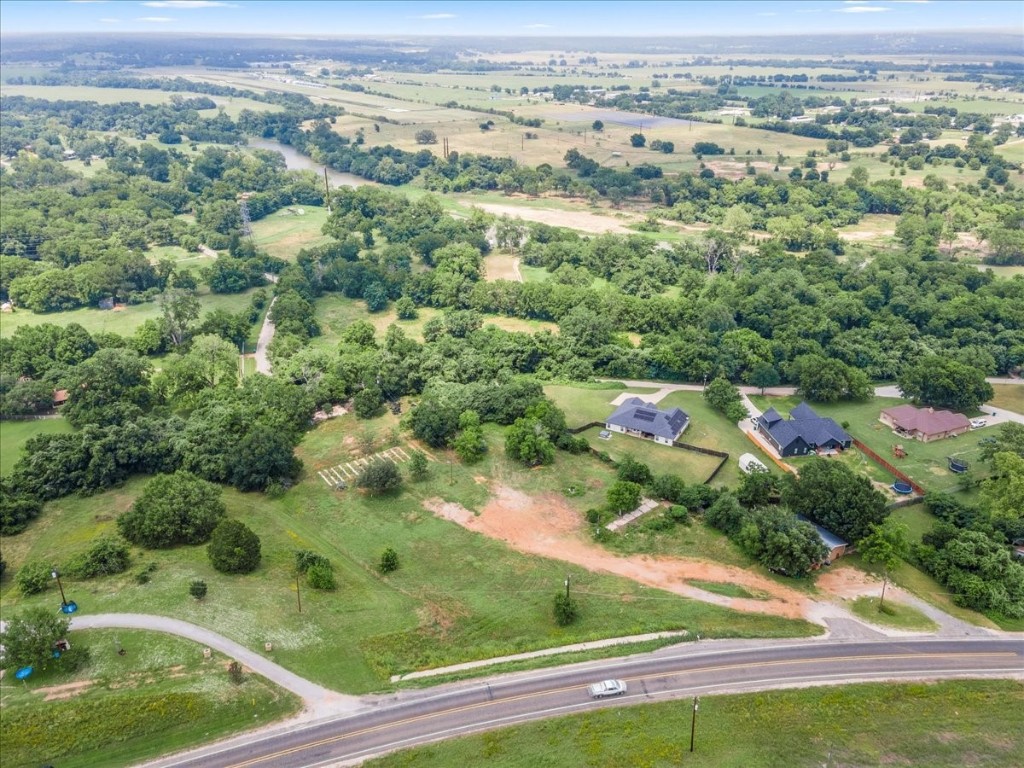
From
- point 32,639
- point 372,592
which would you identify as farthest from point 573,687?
point 32,639

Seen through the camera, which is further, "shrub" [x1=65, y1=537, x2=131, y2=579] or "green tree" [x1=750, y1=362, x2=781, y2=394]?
"green tree" [x1=750, y1=362, x2=781, y2=394]

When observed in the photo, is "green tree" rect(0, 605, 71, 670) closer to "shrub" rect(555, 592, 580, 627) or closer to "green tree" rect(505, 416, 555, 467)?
"shrub" rect(555, 592, 580, 627)

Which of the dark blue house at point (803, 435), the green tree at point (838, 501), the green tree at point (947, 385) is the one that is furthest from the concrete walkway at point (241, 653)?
the green tree at point (947, 385)

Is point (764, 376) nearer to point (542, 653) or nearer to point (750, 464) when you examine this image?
point (750, 464)

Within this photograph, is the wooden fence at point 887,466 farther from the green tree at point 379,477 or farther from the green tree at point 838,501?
the green tree at point 379,477

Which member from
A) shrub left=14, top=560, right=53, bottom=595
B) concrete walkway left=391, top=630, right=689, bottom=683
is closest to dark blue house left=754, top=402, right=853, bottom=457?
concrete walkway left=391, top=630, right=689, bottom=683
